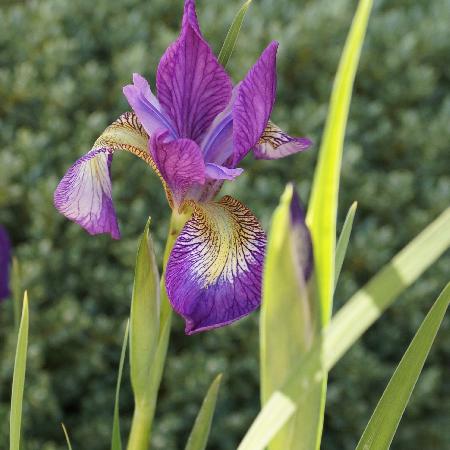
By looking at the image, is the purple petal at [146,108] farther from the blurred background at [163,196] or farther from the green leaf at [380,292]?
the blurred background at [163,196]

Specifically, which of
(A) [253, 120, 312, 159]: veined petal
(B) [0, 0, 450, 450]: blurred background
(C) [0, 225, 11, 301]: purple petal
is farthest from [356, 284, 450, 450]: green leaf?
(B) [0, 0, 450, 450]: blurred background

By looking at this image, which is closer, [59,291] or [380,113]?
[59,291]

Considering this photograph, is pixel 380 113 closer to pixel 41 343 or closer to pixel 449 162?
pixel 449 162

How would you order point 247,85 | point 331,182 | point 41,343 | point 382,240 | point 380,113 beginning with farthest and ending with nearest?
point 380,113
point 382,240
point 41,343
point 247,85
point 331,182

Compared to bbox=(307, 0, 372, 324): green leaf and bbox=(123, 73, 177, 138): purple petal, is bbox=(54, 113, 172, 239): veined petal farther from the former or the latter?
bbox=(307, 0, 372, 324): green leaf

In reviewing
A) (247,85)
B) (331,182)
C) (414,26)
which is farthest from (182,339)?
(331,182)
